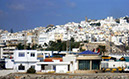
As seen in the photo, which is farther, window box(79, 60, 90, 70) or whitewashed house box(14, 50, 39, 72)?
whitewashed house box(14, 50, 39, 72)

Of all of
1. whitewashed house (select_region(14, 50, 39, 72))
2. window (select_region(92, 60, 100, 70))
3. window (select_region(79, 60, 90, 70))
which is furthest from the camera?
whitewashed house (select_region(14, 50, 39, 72))

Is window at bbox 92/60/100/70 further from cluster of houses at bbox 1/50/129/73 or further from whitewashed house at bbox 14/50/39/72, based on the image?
whitewashed house at bbox 14/50/39/72

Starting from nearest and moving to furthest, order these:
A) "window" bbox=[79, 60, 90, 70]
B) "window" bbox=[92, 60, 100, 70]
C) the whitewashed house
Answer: "window" bbox=[79, 60, 90, 70], "window" bbox=[92, 60, 100, 70], the whitewashed house

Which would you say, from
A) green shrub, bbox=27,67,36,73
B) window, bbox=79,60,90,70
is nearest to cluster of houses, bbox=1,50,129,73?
window, bbox=79,60,90,70

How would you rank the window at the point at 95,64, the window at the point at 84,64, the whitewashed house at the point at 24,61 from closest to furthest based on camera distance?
the window at the point at 84,64
the window at the point at 95,64
the whitewashed house at the point at 24,61

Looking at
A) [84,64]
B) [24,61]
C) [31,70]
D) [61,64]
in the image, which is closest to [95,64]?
[84,64]

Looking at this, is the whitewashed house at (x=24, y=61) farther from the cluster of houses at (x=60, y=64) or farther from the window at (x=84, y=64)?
the window at (x=84, y=64)

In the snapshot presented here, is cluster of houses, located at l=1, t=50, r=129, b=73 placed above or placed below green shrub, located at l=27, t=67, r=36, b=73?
above

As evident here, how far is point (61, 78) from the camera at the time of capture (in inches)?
1348

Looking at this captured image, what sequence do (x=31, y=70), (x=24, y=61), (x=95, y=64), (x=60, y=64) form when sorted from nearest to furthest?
(x=31, y=70) < (x=95, y=64) < (x=60, y=64) < (x=24, y=61)

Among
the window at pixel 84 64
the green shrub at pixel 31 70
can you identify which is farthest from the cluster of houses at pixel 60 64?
the green shrub at pixel 31 70

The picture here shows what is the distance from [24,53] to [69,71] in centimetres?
524

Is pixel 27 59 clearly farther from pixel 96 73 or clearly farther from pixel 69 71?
pixel 96 73

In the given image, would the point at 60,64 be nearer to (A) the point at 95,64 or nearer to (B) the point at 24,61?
(A) the point at 95,64
